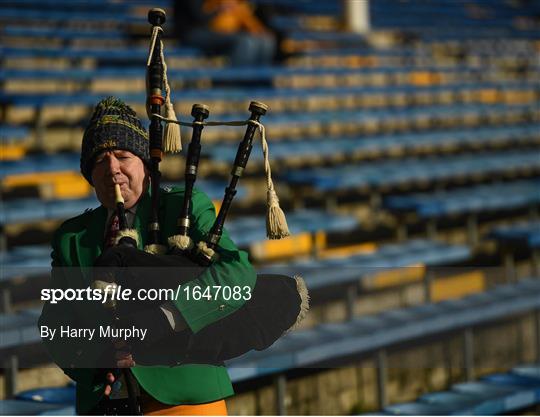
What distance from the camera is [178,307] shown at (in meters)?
1.65

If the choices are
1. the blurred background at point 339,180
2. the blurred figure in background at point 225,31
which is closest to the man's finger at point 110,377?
the blurred background at point 339,180

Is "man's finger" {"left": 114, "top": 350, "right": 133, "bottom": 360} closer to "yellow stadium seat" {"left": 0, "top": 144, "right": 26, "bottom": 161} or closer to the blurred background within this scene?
the blurred background

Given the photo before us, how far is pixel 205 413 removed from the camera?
1767mm

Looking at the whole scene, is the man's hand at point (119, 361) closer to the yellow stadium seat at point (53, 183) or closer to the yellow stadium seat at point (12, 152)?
the yellow stadium seat at point (53, 183)

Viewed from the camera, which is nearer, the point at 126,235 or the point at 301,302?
the point at 126,235

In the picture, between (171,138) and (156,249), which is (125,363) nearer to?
(156,249)

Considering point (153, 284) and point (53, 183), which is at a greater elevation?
point (53, 183)

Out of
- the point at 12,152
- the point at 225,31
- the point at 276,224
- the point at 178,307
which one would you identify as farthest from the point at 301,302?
the point at 225,31

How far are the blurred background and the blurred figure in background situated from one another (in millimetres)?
18

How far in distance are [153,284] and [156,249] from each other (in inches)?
3.4

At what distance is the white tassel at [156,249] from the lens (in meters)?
1.71

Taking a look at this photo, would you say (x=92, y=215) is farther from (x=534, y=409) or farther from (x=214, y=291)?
(x=534, y=409)

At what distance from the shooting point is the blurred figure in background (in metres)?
8.27

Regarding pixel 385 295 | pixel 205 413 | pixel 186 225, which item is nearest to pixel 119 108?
pixel 186 225
